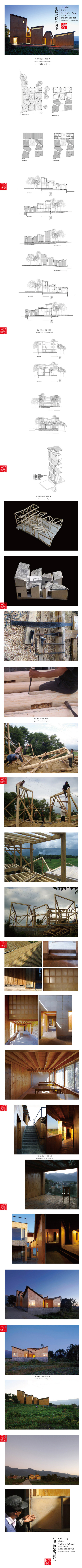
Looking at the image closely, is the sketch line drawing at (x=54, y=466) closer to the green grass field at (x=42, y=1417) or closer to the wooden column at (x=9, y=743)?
the wooden column at (x=9, y=743)

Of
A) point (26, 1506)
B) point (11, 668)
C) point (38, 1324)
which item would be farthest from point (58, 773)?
point (26, 1506)

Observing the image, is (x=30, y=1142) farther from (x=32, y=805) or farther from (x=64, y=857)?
(x=32, y=805)

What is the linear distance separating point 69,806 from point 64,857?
44cm

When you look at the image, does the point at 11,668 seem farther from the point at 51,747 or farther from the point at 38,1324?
the point at 38,1324

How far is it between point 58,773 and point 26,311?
4.01 meters

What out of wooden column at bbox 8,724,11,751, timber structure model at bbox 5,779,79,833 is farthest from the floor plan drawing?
timber structure model at bbox 5,779,79,833

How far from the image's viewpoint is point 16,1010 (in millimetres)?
7852

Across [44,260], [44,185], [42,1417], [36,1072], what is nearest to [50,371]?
[44,260]

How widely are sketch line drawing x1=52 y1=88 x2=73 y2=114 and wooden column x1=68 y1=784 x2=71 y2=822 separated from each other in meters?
5.87

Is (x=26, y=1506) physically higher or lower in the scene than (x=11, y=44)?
lower

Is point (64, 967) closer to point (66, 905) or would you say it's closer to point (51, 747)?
point (66, 905)

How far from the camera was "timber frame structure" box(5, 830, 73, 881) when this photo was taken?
786 cm

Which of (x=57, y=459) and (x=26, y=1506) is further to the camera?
(x=57, y=459)

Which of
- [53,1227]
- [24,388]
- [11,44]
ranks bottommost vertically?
[53,1227]
